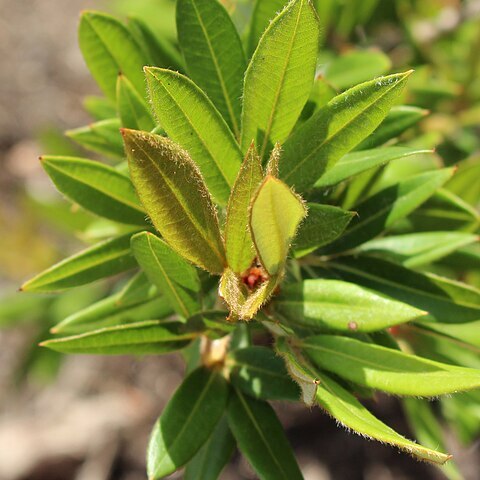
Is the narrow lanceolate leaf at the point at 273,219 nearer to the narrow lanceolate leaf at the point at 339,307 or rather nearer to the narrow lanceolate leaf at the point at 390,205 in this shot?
the narrow lanceolate leaf at the point at 339,307

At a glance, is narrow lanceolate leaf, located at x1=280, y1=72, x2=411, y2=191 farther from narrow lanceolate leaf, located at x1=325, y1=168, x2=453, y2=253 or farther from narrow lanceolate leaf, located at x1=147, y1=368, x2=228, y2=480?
narrow lanceolate leaf, located at x1=147, y1=368, x2=228, y2=480

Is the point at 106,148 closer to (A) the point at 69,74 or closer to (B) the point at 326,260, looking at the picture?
(B) the point at 326,260

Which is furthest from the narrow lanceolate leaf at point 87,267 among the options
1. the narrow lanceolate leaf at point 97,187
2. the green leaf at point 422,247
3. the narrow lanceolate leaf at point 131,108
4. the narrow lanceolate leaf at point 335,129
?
the green leaf at point 422,247

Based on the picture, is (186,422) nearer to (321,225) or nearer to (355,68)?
(321,225)

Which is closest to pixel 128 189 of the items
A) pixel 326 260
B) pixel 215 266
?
pixel 215 266

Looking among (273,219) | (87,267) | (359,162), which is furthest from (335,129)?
(87,267)
